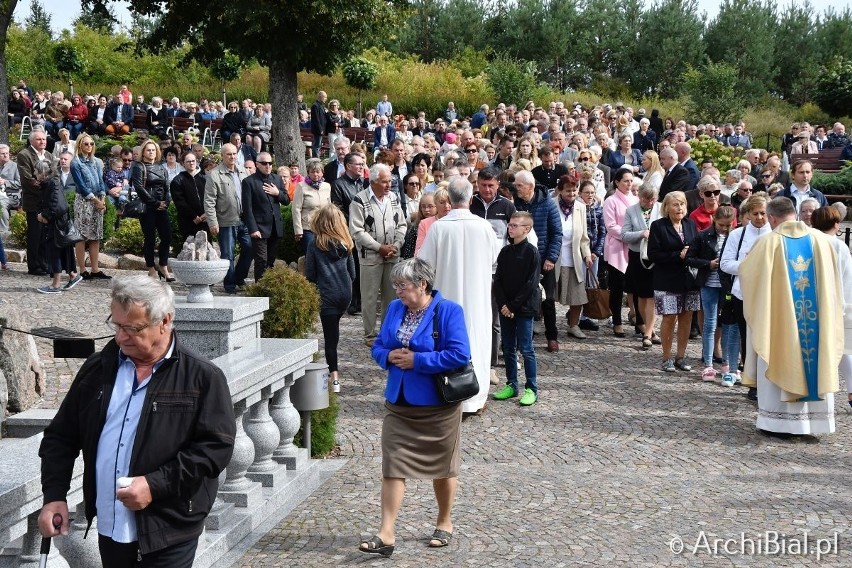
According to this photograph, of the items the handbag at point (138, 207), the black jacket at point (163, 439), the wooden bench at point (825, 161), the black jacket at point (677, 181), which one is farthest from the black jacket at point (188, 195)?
the wooden bench at point (825, 161)

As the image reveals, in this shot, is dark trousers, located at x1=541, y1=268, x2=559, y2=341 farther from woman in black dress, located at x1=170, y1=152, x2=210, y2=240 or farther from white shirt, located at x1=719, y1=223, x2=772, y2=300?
woman in black dress, located at x1=170, y1=152, x2=210, y2=240

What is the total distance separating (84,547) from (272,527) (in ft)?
6.34

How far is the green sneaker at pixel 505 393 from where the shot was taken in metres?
10.7

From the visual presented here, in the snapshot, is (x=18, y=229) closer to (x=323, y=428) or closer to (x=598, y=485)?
(x=323, y=428)

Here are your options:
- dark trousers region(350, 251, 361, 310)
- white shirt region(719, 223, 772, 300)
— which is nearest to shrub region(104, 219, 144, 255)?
dark trousers region(350, 251, 361, 310)

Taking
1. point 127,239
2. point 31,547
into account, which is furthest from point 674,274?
point 127,239

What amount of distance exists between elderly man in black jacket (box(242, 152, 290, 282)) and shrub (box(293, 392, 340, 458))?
6828mm

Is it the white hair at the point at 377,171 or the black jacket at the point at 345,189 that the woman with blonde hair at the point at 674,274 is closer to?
the white hair at the point at 377,171

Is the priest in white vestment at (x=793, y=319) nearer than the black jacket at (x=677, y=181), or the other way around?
the priest in white vestment at (x=793, y=319)

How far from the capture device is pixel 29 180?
15.9m

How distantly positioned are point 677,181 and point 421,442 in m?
9.91

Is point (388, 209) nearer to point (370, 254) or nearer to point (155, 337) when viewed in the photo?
point (370, 254)

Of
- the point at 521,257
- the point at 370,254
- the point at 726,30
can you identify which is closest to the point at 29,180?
the point at 370,254

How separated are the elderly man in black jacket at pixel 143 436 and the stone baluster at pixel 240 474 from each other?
2.36 metres
